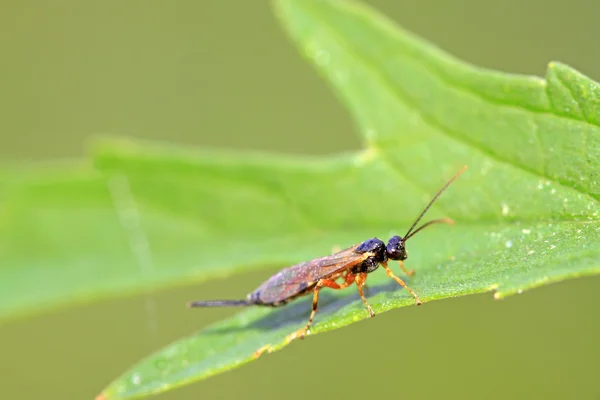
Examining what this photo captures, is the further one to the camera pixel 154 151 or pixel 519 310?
pixel 519 310

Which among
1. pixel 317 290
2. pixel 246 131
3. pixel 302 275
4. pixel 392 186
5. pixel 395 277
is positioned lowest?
pixel 395 277

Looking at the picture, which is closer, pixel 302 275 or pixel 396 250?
pixel 396 250

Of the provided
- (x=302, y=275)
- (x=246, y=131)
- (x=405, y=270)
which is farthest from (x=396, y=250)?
(x=246, y=131)

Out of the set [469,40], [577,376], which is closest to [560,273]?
[577,376]

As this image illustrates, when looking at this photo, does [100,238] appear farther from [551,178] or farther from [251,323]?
[551,178]

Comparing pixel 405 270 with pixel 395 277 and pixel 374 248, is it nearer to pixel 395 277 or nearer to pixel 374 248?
pixel 395 277

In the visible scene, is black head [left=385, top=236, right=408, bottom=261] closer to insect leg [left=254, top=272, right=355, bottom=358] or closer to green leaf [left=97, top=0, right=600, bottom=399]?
green leaf [left=97, top=0, right=600, bottom=399]

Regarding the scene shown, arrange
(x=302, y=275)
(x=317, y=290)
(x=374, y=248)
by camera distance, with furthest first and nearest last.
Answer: (x=302, y=275), (x=317, y=290), (x=374, y=248)
